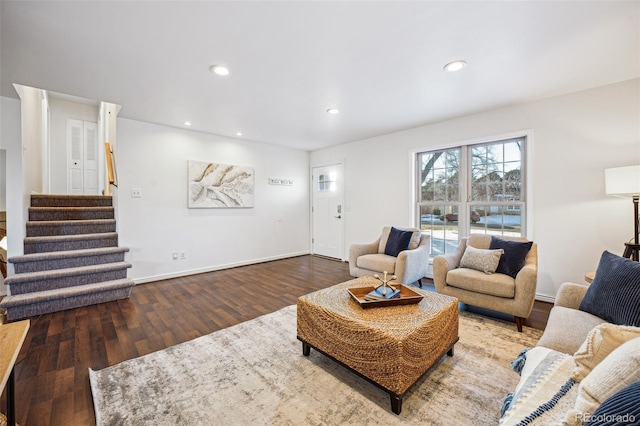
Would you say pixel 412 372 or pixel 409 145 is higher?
pixel 409 145

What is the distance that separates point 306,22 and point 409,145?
2945 mm

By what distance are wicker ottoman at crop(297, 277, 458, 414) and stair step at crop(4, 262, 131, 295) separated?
9.28 feet

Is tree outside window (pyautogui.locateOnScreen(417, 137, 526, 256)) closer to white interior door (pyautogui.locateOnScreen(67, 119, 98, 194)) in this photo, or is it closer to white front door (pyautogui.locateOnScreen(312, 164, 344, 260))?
white front door (pyautogui.locateOnScreen(312, 164, 344, 260))

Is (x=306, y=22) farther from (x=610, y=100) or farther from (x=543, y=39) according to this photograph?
(x=610, y=100)

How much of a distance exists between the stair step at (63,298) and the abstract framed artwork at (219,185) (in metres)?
1.57

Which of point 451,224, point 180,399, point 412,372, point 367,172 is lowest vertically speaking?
point 180,399

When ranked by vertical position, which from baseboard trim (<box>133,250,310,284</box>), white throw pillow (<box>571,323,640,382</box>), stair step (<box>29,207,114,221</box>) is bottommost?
baseboard trim (<box>133,250,310,284</box>)

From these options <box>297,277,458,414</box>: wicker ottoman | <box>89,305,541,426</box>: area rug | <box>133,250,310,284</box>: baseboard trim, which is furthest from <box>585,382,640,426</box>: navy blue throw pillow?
<box>133,250,310,284</box>: baseboard trim

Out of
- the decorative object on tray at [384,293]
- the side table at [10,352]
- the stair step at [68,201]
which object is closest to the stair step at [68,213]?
the stair step at [68,201]

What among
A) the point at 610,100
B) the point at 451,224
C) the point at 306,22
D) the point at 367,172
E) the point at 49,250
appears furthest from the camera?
the point at 367,172

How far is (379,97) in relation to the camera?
3.06 m

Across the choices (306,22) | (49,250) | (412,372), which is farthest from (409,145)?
(49,250)

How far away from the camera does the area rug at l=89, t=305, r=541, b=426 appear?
4.80 ft

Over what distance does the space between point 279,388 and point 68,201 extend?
476 centimetres
